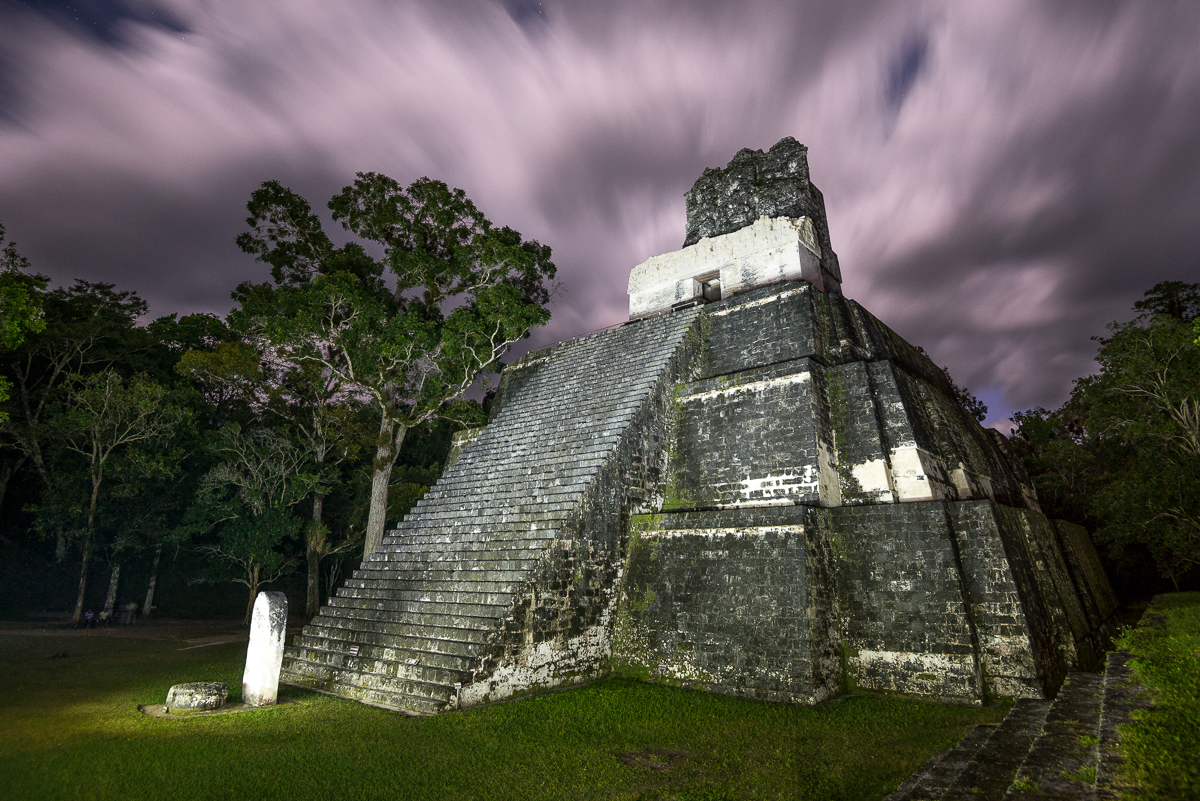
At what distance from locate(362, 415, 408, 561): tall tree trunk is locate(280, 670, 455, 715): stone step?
5.25 meters

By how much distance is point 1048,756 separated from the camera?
3660 mm

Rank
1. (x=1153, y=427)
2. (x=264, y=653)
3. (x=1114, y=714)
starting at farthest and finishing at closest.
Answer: (x=1153, y=427) < (x=264, y=653) < (x=1114, y=714)

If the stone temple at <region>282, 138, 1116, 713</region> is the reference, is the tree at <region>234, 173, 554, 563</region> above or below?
above

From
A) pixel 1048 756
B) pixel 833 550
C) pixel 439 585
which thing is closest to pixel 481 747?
pixel 439 585

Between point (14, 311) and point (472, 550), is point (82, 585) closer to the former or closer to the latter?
point (14, 311)

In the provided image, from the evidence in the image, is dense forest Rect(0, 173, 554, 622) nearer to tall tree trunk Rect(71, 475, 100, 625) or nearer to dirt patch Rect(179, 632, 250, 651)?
tall tree trunk Rect(71, 475, 100, 625)

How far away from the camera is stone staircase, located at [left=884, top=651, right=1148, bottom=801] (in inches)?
122

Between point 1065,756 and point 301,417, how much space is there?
2002 centimetres

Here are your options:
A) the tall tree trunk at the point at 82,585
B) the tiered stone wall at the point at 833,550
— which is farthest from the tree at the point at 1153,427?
the tall tree trunk at the point at 82,585

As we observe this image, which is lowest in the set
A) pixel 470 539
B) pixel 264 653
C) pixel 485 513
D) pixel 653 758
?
pixel 653 758

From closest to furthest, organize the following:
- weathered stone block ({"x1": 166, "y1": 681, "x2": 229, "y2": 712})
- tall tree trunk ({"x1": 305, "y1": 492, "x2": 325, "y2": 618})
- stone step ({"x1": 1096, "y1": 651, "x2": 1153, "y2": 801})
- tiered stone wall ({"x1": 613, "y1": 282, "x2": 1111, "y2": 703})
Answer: stone step ({"x1": 1096, "y1": 651, "x2": 1153, "y2": 801}), weathered stone block ({"x1": 166, "y1": 681, "x2": 229, "y2": 712}), tiered stone wall ({"x1": 613, "y1": 282, "x2": 1111, "y2": 703}), tall tree trunk ({"x1": 305, "y1": 492, "x2": 325, "y2": 618})

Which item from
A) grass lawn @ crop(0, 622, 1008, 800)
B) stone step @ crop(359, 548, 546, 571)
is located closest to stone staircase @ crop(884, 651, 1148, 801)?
grass lawn @ crop(0, 622, 1008, 800)

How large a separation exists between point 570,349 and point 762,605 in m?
8.20

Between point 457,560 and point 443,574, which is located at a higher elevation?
point 457,560
